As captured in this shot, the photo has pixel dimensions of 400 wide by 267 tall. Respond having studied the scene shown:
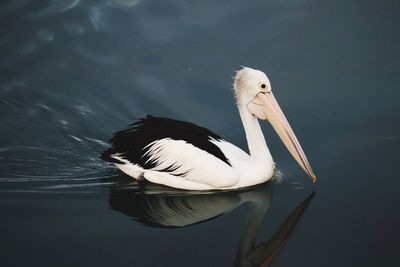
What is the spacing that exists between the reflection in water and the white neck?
0.28 m

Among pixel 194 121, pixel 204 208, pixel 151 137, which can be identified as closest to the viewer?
pixel 204 208

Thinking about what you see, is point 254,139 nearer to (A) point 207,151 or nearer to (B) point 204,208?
(A) point 207,151

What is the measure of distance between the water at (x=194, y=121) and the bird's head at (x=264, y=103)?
33 centimetres

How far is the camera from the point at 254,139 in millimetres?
5574

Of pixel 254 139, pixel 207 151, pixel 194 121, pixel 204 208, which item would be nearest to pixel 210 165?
pixel 207 151

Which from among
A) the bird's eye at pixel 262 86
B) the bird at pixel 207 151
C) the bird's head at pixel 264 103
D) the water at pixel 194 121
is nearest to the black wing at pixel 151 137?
the bird at pixel 207 151

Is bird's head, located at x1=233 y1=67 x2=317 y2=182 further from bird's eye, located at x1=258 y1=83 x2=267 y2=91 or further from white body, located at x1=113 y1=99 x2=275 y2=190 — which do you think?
white body, located at x1=113 y1=99 x2=275 y2=190

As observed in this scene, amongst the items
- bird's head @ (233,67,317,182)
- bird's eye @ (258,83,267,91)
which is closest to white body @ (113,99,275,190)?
bird's head @ (233,67,317,182)

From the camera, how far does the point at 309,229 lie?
495 centimetres

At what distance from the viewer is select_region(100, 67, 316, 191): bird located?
5.39 m

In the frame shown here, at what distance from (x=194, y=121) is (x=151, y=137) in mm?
1140

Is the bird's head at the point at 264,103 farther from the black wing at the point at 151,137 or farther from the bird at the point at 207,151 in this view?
the black wing at the point at 151,137

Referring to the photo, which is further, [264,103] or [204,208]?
[264,103]

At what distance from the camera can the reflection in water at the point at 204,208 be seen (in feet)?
15.7
